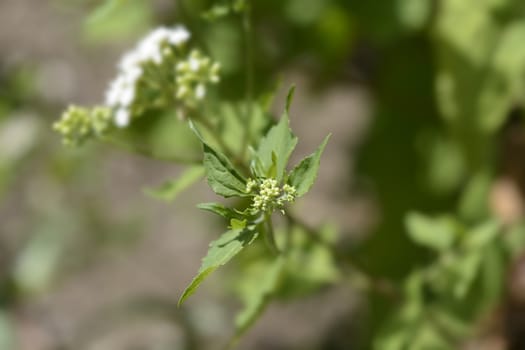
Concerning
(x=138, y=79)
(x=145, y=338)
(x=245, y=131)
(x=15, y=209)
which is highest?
(x=15, y=209)

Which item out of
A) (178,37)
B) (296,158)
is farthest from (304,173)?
(296,158)

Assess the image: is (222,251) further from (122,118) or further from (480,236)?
(480,236)

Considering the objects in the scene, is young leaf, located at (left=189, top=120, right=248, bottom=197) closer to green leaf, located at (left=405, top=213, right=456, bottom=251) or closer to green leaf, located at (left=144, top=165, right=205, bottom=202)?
green leaf, located at (left=144, top=165, right=205, bottom=202)

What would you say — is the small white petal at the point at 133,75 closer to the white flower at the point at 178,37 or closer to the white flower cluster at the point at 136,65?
the white flower cluster at the point at 136,65

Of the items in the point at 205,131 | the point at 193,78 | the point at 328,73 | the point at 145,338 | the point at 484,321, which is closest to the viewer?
the point at 193,78

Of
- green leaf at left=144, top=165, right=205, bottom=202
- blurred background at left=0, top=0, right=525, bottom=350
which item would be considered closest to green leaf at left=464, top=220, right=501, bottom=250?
blurred background at left=0, top=0, right=525, bottom=350

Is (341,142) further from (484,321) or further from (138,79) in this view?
(138,79)

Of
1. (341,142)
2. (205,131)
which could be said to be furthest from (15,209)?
(205,131)
